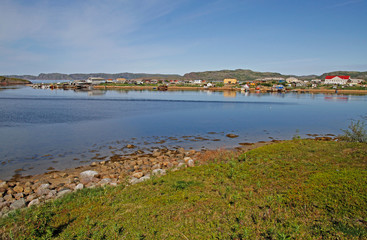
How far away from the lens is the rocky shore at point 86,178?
32.1ft

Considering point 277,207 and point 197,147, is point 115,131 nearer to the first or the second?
point 197,147

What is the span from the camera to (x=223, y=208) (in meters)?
5.99

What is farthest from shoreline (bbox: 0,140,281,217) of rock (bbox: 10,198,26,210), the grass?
the grass

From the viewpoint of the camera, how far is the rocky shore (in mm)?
9773

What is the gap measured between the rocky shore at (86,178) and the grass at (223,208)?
2313mm

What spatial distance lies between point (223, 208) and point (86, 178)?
334 inches

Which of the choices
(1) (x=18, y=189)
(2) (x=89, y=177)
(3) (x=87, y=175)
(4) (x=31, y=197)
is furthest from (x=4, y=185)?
(2) (x=89, y=177)

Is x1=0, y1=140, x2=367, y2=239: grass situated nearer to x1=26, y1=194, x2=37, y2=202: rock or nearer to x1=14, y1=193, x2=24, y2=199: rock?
x1=26, y1=194, x2=37, y2=202: rock

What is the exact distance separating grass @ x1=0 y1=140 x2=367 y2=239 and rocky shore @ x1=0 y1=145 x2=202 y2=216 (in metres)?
2.31

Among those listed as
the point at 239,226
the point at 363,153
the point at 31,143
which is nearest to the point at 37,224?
the point at 239,226

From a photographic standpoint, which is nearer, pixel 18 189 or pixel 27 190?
pixel 27 190

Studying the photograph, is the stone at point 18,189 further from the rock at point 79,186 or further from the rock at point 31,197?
the rock at point 79,186

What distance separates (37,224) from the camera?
5.46 metres

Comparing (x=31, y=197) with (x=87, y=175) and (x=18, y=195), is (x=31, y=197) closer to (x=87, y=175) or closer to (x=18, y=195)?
(x=18, y=195)
